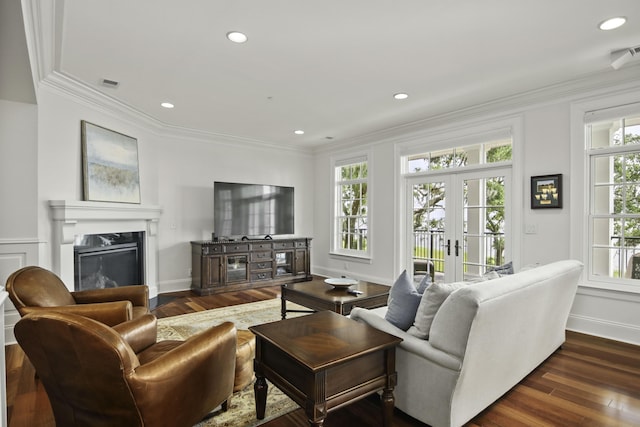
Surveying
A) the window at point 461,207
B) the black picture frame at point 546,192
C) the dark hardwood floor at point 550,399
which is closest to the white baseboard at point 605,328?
the dark hardwood floor at point 550,399

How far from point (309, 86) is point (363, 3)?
5.05 feet

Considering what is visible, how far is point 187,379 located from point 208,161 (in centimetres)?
483

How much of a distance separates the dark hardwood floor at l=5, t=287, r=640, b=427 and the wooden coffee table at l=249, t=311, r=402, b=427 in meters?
0.42

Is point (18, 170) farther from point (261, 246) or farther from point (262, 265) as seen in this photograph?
point (262, 265)

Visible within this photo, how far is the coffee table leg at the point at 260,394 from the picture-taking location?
2.03m

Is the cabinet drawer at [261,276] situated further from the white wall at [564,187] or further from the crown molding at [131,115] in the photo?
the white wall at [564,187]

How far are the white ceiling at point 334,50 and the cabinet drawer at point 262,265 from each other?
8.53 ft

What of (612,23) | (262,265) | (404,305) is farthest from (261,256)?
(612,23)

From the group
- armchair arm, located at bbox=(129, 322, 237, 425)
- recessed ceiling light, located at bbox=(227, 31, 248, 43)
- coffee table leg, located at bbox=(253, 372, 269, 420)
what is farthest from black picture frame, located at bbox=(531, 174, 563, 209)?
armchair arm, located at bbox=(129, 322, 237, 425)

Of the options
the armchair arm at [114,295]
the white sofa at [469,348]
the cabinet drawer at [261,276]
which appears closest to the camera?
the white sofa at [469,348]

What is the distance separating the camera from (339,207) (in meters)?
6.84

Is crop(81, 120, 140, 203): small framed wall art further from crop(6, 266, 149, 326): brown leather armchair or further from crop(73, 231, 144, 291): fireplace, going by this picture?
crop(6, 266, 149, 326): brown leather armchair

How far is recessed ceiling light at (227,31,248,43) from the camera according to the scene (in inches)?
107

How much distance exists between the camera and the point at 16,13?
2.03m
